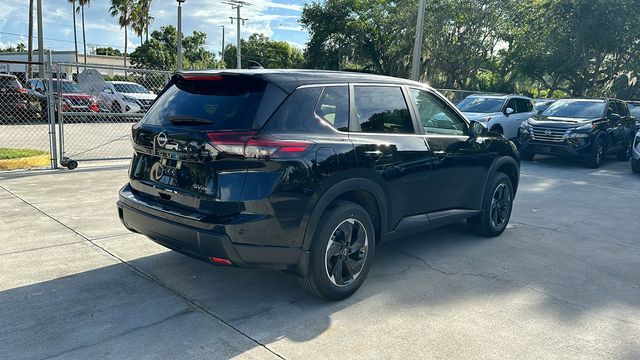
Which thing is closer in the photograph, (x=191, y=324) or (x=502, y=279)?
(x=191, y=324)

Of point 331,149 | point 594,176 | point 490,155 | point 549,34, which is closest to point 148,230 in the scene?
point 331,149

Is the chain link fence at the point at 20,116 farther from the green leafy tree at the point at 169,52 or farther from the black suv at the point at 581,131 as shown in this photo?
the green leafy tree at the point at 169,52

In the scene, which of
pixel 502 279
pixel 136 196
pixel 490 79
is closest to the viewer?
pixel 136 196

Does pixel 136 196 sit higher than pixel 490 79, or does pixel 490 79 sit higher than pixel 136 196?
pixel 490 79

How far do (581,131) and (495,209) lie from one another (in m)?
7.63

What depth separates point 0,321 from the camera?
352cm

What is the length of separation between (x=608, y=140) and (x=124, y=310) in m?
12.8

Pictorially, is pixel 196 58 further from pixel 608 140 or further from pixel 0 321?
pixel 0 321

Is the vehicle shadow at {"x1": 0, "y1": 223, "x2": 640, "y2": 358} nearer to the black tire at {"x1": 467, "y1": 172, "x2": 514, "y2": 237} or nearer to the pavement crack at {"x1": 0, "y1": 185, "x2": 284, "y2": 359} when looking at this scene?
the pavement crack at {"x1": 0, "y1": 185, "x2": 284, "y2": 359}

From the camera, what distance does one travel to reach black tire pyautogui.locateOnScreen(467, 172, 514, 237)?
18.9 ft

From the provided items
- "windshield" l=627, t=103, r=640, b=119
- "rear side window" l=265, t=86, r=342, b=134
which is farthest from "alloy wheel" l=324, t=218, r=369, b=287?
"windshield" l=627, t=103, r=640, b=119

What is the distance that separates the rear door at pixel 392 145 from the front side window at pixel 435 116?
0.18 m

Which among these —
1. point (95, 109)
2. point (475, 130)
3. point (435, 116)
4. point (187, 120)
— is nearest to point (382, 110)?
point (435, 116)

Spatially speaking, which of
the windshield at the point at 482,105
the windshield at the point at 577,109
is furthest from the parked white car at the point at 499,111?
the windshield at the point at 577,109
